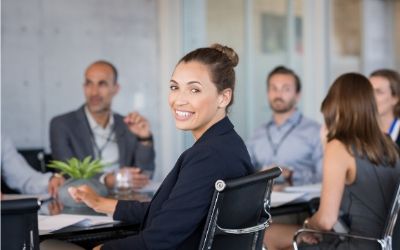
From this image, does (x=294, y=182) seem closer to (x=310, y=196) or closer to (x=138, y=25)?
(x=310, y=196)

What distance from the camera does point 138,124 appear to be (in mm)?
4012

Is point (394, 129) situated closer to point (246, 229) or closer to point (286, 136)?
point (286, 136)

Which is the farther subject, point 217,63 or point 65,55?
point 65,55

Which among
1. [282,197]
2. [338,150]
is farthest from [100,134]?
[338,150]

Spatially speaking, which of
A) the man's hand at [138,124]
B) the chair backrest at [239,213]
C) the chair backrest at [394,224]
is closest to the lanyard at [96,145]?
the man's hand at [138,124]

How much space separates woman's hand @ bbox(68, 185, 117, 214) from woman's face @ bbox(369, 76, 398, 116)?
8.13 feet

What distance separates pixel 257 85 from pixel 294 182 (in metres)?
2.96

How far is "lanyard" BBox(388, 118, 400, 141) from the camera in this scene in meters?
4.37

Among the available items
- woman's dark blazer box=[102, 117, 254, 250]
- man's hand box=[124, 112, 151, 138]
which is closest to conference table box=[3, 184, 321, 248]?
woman's dark blazer box=[102, 117, 254, 250]

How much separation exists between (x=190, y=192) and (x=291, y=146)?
2.90 meters

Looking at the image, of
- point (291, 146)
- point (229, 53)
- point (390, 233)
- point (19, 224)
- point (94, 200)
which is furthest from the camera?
point (291, 146)

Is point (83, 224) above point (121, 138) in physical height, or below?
below

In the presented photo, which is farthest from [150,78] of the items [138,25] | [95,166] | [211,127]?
[211,127]

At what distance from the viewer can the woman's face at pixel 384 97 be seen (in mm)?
4539
